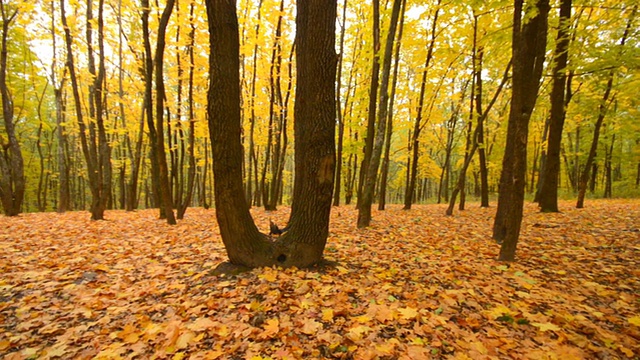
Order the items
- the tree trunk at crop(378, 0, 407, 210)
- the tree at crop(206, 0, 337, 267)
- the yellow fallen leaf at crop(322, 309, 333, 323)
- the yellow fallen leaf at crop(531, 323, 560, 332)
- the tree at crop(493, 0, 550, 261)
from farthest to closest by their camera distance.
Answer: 1. the tree trunk at crop(378, 0, 407, 210)
2. the tree at crop(493, 0, 550, 261)
3. the tree at crop(206, 0, 337, 267)
4. the yellow fallen leaf at crop(322, 309, 333, 323)
5. the yellow fallen leaf at crop(531, 323, 560, 332)

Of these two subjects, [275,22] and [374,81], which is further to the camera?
[275,22]

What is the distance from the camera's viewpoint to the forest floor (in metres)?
2.44

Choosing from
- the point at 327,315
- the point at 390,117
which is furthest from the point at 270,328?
the point at 390,117

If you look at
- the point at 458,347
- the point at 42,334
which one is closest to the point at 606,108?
the point at 458,347

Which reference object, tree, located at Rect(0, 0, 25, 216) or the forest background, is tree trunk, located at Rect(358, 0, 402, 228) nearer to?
the forest background

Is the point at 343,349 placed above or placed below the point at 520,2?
below

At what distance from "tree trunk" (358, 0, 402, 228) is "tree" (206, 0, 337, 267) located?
333cm

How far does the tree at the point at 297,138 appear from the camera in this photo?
11.6 ft

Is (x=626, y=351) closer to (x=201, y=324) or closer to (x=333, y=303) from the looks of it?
(x=333, y=303)

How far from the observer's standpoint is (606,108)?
28.1 feet

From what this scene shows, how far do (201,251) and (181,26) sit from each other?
8.20 meters

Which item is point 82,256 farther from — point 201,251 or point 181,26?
point 181,26

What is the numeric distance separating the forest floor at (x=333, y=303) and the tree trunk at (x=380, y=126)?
1.75 meters

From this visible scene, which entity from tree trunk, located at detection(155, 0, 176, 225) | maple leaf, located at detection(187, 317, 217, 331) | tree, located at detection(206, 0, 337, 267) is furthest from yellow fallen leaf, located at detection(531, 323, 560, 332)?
tree trunk, located at detection(155, 0, 176, 225)
